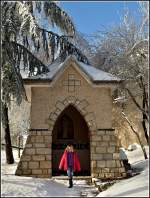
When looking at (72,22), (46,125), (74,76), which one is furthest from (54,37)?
(46,125)

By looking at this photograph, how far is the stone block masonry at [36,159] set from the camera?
15.8 m

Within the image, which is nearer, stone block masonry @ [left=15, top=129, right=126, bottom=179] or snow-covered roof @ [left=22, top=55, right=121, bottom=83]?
stone block masonry @ [left=15, top=129, right=126, bottom=179]

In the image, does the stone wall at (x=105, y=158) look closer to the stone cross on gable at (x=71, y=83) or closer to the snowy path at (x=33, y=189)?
the stone cross on gable at (x=71, y=83)

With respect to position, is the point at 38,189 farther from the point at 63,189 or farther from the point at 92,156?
the point at 92,156

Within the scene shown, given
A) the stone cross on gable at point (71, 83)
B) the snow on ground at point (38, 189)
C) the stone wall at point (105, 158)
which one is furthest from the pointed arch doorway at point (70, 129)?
the snow on ground at point (38, 189)

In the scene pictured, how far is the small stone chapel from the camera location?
15.9 meters

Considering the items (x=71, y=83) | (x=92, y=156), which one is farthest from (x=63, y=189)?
(x=71, y=83)

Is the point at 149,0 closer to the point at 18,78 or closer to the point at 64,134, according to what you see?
the point at 18,78

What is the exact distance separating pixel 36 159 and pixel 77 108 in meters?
2.50

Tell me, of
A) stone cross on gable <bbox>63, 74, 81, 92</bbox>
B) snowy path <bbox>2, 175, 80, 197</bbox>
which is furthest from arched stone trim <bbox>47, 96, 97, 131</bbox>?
snowy path <bbox>2, 175, 80, 197</bbox>

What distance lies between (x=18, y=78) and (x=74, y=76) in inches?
89.2

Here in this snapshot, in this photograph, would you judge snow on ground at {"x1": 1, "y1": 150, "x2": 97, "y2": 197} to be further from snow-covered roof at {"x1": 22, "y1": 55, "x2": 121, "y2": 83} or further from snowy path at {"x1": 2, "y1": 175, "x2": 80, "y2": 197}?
snow-covered roof at {"x1": 22, "y1": 55, "x2": 121, "y2": 83}

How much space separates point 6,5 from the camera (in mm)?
15711

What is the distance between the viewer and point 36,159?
626 inches
